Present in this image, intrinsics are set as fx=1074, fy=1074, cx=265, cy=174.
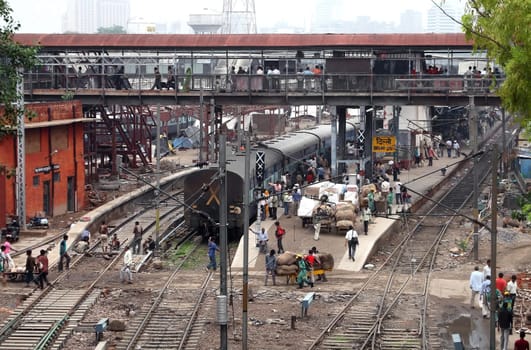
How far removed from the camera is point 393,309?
26.5 m

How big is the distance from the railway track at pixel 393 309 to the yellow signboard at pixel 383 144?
9618 millimetres

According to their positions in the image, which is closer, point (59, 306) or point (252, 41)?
point (59, 306)

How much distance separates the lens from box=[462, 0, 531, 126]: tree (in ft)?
56.7

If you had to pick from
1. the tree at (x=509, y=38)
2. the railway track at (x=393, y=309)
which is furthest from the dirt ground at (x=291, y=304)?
the tree at (x=509, y=38)

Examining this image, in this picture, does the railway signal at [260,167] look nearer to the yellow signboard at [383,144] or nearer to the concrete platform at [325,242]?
the concrete platform at [325,242]

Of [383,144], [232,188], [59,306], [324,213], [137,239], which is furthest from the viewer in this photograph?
[383,144]

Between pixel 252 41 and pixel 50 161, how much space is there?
37.0 feet

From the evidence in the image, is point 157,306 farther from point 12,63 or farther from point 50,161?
point 50,161

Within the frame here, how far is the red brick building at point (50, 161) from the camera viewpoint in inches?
1508

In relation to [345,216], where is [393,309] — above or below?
below

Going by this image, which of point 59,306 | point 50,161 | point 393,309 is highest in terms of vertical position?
point 50,161

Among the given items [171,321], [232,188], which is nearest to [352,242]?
[232,188]

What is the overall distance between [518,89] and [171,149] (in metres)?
50.2

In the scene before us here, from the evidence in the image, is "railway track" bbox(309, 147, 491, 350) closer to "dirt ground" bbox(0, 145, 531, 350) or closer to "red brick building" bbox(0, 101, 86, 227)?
"dirt ground" bbox(0, 145, 531, 350)
